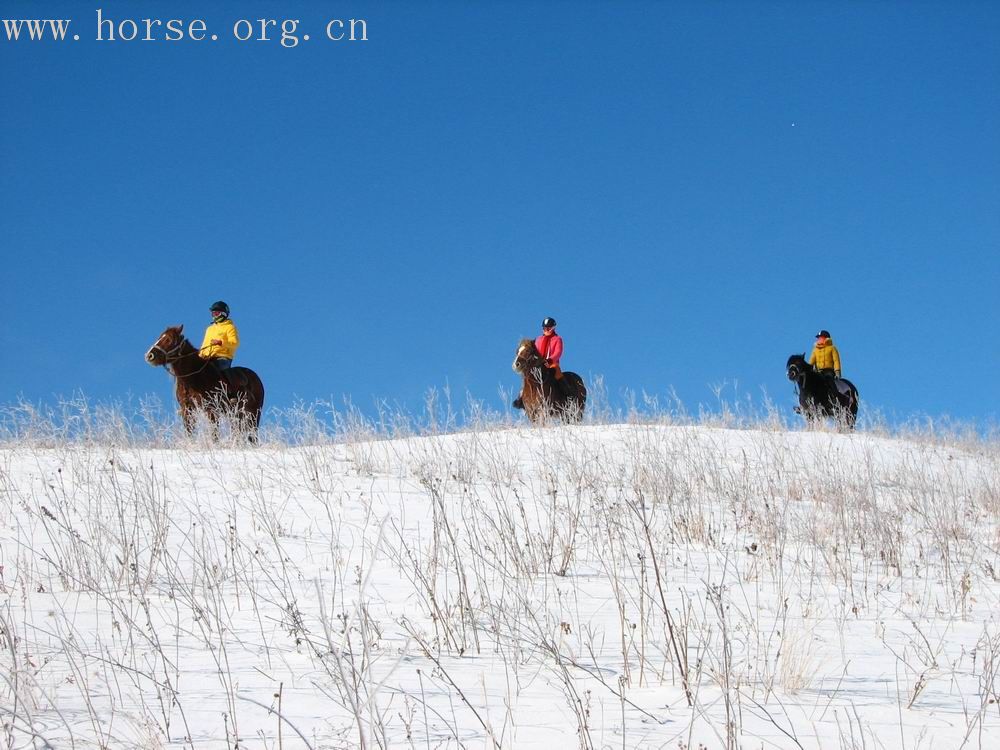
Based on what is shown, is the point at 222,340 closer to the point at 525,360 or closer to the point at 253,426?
the point at 253,426

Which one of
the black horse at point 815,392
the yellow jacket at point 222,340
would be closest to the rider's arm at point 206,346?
the yellow jacket at point 222,340

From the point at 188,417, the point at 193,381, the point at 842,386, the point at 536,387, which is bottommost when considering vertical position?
the point at 188,417

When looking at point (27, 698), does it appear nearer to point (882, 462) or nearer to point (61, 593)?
point (61, 593)

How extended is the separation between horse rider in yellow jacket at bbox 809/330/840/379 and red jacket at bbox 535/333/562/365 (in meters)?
5.22

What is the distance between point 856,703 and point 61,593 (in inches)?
147

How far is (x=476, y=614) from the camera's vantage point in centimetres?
371

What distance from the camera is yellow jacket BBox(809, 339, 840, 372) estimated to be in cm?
1584

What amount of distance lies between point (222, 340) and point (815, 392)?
10.3 metres

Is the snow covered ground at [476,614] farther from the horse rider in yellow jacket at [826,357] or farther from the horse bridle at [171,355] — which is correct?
the horse rider in yellow jacket at [826,357]

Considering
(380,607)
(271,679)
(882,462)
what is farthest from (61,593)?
(882,462)

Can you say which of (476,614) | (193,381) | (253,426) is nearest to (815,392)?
(253,426)

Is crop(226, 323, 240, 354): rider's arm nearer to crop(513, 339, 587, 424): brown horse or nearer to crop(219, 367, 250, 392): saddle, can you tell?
crop(219, 367, 250, 392): saddle

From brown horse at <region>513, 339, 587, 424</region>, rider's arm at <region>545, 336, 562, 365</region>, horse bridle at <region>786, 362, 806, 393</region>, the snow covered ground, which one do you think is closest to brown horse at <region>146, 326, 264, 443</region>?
the snow covered ground

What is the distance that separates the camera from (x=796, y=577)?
4.90 m
